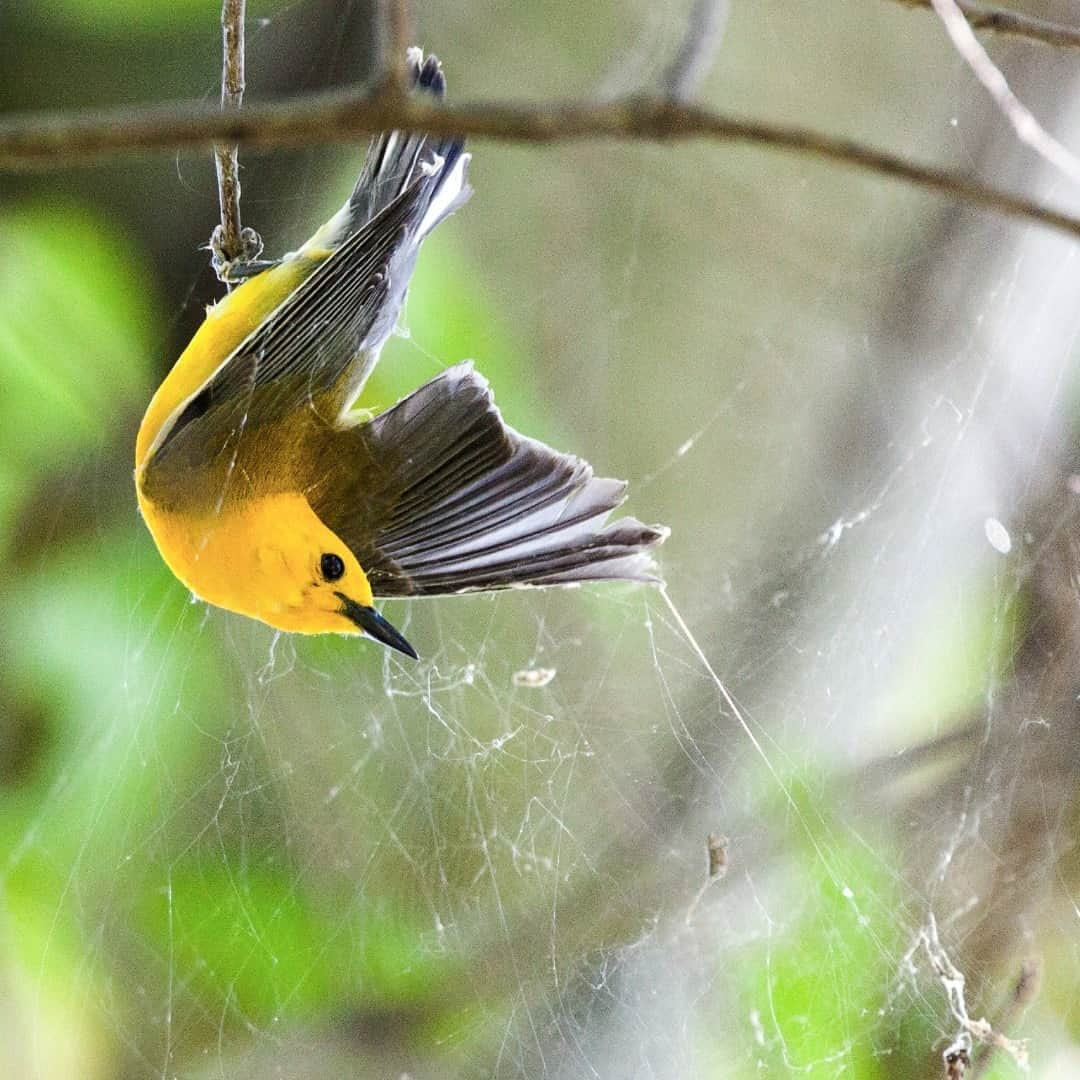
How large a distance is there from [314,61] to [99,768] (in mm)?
533

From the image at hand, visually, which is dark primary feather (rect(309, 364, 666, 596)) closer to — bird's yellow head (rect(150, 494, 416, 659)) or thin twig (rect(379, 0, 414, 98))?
bird's yellow head (rect(150, 494, 416, 659))

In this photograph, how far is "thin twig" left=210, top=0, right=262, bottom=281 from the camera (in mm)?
682

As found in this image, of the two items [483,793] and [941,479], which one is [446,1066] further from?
[941,479]

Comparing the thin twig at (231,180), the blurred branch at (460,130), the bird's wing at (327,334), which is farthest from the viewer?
the thin twig at (231,180)

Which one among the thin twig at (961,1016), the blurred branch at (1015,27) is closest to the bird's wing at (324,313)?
the blurred branch at (1015,27)

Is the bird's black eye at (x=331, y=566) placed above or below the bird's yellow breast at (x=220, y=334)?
below

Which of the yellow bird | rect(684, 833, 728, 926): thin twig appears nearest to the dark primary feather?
the yellow bird

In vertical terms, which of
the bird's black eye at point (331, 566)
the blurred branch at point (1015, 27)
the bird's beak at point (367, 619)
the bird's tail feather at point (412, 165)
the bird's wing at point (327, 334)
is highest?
the blurred branch at point (1015, 27)

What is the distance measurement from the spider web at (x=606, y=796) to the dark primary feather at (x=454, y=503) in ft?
0.28

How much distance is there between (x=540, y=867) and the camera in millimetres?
763

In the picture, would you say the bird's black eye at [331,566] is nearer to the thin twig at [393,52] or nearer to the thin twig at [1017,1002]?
the thin twig at [393,52]

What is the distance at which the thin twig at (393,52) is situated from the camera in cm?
26

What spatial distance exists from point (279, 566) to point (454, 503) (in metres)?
0.11

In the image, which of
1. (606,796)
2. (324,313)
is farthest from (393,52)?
(606,796)
